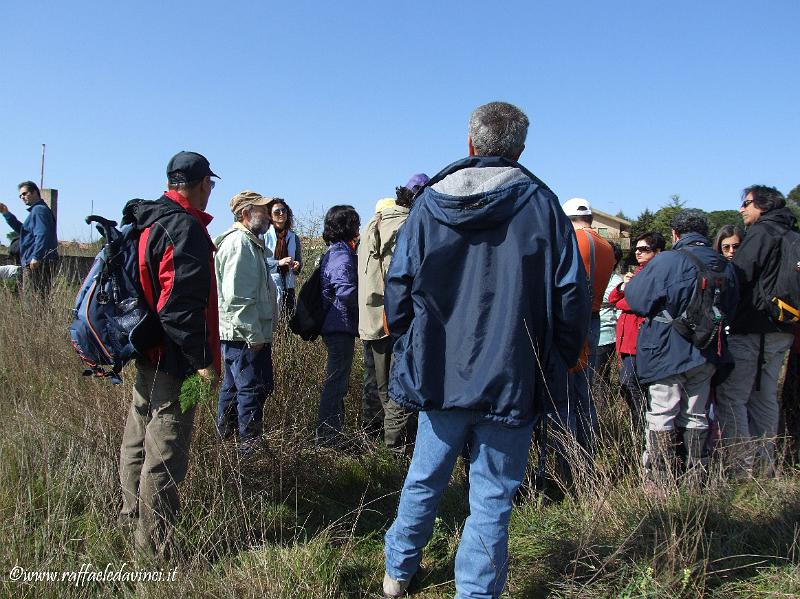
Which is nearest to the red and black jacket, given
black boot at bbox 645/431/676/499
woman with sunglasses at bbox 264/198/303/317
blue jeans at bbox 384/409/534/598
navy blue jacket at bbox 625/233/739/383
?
blue jeans at bbox 384/409/534/598

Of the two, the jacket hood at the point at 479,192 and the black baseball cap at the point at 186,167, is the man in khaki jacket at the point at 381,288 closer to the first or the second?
the black baseball cap at the point at 186,167

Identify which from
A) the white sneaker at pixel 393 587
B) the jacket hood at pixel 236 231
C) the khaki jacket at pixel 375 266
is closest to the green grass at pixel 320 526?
the white sneaker at pixel 393 587

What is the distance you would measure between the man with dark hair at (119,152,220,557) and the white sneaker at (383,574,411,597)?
96cm

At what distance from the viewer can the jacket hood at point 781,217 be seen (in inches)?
180

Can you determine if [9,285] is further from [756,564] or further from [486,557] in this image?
[756,564]

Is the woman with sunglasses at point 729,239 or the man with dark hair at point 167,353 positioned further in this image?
the woman with sunglasses at point 729,239

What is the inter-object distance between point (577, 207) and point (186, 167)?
2.79 meters

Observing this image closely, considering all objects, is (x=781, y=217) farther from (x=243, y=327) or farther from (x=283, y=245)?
(x=283, y=245)

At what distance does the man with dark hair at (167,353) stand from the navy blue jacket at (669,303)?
8.46 ft

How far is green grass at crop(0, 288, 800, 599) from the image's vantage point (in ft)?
8.56

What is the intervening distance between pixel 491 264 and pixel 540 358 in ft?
1.35

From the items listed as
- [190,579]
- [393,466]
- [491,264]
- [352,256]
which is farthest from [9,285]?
[491,264]

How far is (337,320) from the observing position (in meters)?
4.87

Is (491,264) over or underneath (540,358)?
over
